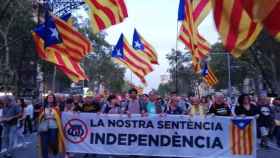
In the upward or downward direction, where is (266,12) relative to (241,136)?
upward

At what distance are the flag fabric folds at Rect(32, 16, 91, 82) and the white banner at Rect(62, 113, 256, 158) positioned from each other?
1226 millimetres

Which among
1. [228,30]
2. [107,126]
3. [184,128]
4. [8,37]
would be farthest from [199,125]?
[8,37]

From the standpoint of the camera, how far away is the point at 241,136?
12.6 meters

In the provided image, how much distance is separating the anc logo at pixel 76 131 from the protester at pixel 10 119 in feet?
7.48

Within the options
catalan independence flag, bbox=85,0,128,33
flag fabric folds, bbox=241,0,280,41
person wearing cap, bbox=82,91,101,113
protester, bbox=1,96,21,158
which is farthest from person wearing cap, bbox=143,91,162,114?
flag fabric folds, bbox=241,0,280,41

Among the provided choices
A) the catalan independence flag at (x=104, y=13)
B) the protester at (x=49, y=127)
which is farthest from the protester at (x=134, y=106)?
the protester at (x=49, y=127)

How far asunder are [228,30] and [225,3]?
18.7 inches

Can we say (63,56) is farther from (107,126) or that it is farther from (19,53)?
(19,53)

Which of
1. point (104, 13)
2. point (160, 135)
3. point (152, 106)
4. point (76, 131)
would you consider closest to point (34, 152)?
point (76, 131)

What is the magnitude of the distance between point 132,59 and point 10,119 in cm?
732

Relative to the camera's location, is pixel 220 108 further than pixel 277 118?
No

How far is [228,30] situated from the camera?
9664 mm

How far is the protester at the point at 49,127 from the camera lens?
42.6 feet

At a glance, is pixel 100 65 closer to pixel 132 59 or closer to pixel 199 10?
pixel 132 59
